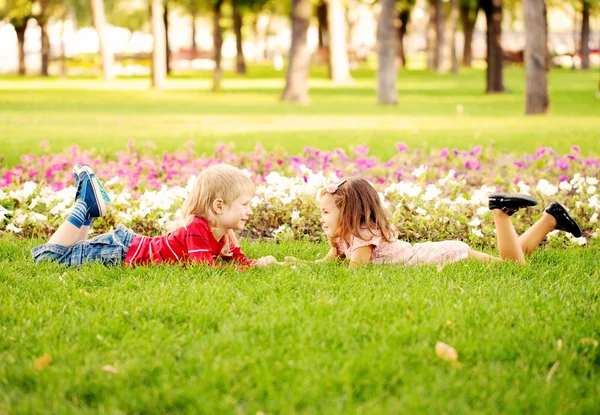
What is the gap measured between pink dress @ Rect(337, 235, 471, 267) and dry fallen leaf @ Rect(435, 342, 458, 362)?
5.93 feet

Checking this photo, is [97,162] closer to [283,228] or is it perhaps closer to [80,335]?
[283,228]

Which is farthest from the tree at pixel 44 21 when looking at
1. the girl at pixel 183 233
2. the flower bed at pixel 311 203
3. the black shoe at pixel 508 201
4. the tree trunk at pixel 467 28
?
the black shoe at pixel 508 201

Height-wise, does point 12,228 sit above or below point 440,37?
below

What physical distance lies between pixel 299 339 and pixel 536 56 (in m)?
14.8

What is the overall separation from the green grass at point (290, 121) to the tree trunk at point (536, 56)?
450 mm

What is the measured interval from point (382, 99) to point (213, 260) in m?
17.3

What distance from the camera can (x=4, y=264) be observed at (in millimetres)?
5125

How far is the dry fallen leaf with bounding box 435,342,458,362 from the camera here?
3.38m

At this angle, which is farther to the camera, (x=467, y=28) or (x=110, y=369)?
(x=467, y=28)

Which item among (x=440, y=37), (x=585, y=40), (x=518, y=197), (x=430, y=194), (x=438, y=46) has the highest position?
(x=585, y=40)

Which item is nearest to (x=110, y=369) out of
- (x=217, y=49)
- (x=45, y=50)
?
(x=217, y=49)

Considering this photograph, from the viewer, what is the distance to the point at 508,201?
198 inches

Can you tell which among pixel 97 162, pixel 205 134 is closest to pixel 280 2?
pixel 205 134

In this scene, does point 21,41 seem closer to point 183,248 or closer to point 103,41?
point 103,41
